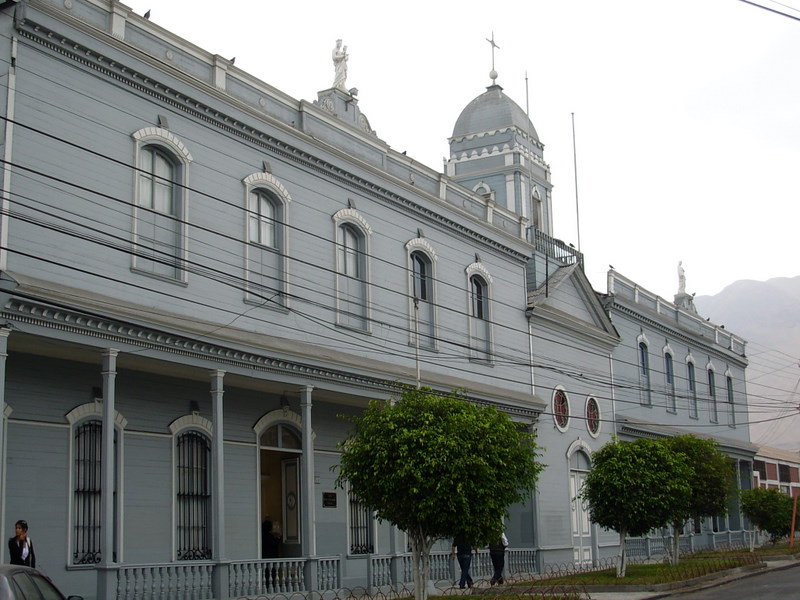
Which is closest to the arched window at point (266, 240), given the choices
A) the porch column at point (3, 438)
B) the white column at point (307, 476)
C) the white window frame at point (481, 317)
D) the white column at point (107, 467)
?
the white column at point (307, 476)

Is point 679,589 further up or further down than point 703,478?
further down

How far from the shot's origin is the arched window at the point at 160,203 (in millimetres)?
19688

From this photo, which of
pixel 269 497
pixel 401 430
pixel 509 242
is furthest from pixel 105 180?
pixel 509 242

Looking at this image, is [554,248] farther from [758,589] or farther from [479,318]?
[758,589]

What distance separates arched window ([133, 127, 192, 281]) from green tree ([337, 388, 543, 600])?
15.9ft

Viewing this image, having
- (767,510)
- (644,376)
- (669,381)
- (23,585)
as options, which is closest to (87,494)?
(23,585)

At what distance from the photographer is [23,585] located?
9.91 m

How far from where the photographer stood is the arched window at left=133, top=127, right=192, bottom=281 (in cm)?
1969

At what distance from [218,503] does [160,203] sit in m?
5.78

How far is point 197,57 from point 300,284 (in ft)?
17.2

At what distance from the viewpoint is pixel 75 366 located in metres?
19.4

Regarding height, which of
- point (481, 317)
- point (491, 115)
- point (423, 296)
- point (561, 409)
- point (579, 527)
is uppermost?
point (491, 115)

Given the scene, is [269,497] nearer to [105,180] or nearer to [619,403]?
[105,180]

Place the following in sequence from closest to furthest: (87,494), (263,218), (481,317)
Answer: (87,494)
(263,218)
(481,317)
